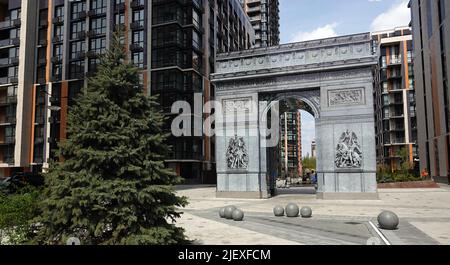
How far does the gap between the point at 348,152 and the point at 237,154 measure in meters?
7.74

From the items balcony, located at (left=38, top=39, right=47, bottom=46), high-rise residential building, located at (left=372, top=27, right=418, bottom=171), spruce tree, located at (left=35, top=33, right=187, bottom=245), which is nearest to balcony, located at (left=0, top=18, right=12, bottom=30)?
balcony, located at (left=38, top=39, right=47, bottom=46)

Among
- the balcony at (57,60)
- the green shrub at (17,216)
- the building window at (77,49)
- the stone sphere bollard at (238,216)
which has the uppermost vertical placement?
the building window at (77,49)

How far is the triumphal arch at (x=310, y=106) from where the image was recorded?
24688mm

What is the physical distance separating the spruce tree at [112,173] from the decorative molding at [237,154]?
1829cm

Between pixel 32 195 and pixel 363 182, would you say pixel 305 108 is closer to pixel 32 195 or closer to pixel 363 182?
pixel 363 182

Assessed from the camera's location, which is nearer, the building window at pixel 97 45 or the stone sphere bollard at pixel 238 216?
the stone sphere bollard at pixel 238 216

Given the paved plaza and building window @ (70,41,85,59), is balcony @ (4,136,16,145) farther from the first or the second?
the paved plaza

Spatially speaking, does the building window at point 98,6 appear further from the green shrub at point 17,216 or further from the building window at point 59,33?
the green shrub at point 17,216

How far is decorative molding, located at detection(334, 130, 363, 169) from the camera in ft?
80.3

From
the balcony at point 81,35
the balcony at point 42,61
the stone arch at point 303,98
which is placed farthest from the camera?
the balcony at point 42,61

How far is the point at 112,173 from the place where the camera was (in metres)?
8.58

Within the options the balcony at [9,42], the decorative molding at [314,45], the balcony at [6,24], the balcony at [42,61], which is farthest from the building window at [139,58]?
the decorative molding at [314,45]

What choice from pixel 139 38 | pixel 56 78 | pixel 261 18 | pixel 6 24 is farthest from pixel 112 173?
pixel 261 18
